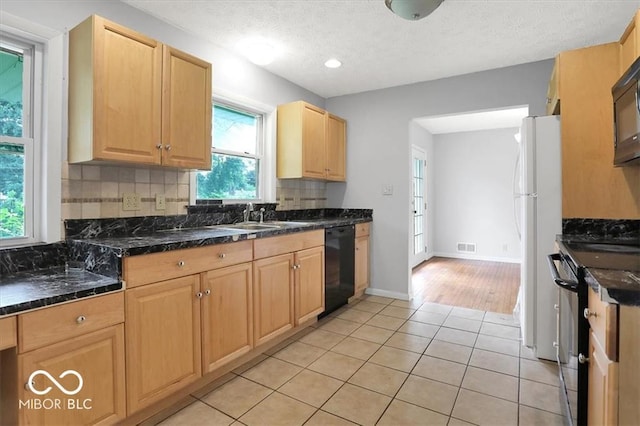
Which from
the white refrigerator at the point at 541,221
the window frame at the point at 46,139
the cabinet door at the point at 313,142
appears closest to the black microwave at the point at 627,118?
the white refrigerator at the point at 541,221

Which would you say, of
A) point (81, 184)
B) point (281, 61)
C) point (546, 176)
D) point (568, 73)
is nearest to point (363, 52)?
point (281, 61)

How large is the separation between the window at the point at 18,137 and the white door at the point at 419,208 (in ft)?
15.9

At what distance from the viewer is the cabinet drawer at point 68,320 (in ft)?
3.92

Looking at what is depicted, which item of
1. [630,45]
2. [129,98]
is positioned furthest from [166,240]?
[630,45]

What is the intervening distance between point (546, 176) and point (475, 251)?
4.08 metres

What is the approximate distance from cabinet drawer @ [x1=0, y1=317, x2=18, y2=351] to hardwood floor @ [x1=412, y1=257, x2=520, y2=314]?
3.40 meters

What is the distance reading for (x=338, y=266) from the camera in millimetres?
3244

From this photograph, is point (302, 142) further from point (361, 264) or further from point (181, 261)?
point (181, 261)

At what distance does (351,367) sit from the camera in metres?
2.24

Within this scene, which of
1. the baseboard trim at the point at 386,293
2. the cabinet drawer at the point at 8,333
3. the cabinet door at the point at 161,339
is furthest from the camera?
the baseboard trim at the point at 386,293

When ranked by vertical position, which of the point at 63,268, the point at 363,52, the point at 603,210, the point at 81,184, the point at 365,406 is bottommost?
the point at 365,406

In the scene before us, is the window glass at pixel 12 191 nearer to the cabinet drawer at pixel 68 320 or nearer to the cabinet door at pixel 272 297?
the cabinet drawer at pixel 68 320

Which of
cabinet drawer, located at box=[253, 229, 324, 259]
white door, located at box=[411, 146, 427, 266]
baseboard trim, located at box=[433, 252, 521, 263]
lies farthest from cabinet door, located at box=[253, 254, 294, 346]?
baseboard trim, located at box=[433, 252, 521, 263]

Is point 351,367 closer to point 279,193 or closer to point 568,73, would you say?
point 279,193
